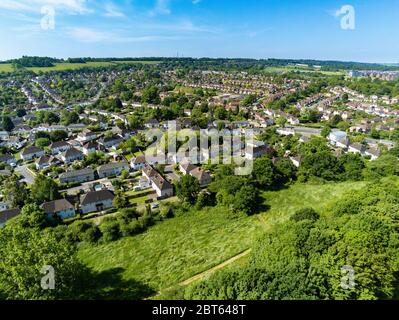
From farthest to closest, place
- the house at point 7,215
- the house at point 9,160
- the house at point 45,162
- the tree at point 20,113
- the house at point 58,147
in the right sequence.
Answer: the tree at point 20,113 < the house at point 58,147 < the house at point 9,160 < the house at point 45,162 < the house at point 7,215

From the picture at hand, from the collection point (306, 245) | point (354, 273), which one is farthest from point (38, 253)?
point (354, 273)

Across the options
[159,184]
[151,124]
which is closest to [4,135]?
[151,124]

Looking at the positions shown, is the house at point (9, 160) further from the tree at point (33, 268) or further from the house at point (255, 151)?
the house at point (255, 151)

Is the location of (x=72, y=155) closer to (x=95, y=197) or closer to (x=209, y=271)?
(x=95, y=197)

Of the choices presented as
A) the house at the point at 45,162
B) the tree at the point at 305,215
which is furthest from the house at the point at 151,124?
the tree at the point at 305,215
